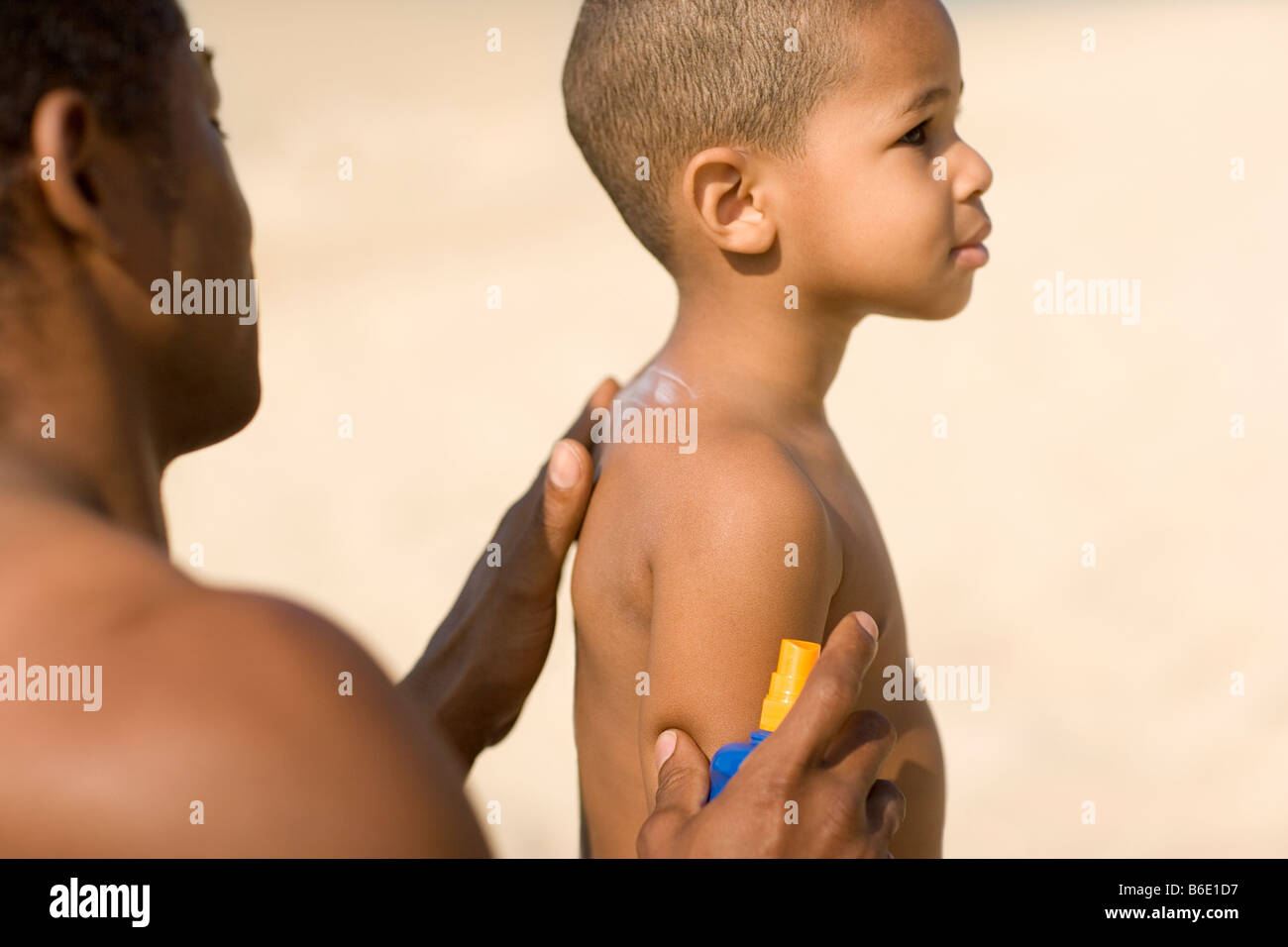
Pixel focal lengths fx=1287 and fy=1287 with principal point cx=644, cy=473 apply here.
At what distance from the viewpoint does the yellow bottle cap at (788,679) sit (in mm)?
1037

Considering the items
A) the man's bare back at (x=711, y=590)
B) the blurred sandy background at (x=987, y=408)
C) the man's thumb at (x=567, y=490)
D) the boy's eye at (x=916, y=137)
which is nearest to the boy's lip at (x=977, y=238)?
the boy's eye at (x=916, y=137)

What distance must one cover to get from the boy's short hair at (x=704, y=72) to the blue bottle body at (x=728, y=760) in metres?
0.61

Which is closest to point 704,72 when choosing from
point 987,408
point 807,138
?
point 807,138

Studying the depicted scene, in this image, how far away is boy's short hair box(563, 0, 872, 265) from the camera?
133 cm

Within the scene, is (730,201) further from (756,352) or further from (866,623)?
(866,623)

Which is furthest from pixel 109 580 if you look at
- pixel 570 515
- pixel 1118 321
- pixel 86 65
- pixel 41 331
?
pixel 1118 321

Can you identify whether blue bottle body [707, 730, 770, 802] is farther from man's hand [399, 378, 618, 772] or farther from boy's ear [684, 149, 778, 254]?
boy's ear [684, 149, 778, 254]

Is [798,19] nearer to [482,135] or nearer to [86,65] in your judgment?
[86,65]

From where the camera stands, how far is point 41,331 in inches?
30.6

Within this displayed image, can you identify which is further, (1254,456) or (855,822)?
(1254,456)

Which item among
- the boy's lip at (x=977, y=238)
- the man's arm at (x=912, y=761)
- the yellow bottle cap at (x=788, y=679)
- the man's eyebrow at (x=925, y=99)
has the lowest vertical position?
the man's arm at (x=912, y=761)

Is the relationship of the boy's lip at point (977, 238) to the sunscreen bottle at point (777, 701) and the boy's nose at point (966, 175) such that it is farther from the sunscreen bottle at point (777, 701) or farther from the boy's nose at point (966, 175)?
the sunscreen bottle at point (777, 701)

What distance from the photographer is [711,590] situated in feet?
3.80

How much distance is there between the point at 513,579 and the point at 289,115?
7167 mm
